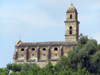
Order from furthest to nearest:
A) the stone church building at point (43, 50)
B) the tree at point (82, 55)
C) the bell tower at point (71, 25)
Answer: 1. the bell tower at point (71, 25)
2. the stone church building at point (43, 50)
3. the tree at point (82, 55)

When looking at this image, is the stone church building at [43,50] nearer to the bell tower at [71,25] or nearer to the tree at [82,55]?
the bell tower at [71,25]

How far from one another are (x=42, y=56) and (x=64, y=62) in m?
27.4

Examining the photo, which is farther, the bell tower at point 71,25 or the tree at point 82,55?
the bell tower at point 71,25

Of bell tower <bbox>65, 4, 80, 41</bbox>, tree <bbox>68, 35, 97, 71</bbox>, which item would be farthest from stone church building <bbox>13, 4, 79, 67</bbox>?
tree <bbox>68, 35, 97, 71</bbox>

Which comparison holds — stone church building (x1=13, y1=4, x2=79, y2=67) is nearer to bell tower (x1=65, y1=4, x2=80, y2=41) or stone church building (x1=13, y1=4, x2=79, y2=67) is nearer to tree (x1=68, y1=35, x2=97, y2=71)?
bell tower (x1=65, y1=4, x2=80, y2=41)

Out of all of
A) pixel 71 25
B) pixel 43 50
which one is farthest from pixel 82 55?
pixel 71 25

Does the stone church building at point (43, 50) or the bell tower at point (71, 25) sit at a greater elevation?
the bell tower at point (71, 25)

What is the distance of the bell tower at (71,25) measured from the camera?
108562 millimetres

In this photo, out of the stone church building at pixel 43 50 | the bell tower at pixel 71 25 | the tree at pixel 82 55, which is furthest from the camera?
the bell tower at pixel 71 25

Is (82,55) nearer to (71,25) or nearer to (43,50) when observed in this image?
(43,50)

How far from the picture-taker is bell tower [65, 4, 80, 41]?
356 feet

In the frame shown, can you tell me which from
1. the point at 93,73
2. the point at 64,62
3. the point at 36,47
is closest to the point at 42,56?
the point at 36,47

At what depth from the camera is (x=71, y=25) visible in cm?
10938

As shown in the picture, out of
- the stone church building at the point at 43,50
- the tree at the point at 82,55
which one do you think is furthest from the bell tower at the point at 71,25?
the tree at the point at 82,55
